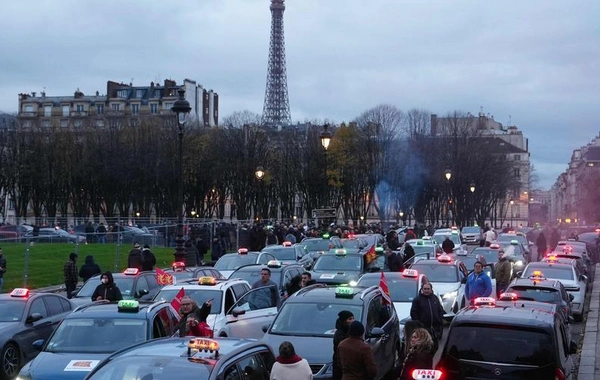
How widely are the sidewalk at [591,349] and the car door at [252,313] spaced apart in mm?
5566

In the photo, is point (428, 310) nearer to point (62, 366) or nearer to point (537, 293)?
point (537, 293)

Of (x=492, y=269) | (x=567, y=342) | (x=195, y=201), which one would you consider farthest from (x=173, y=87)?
(x=567, y=342)

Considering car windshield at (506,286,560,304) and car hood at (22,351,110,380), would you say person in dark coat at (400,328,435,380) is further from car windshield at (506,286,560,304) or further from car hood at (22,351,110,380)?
car windshield at (506,286,560,304)

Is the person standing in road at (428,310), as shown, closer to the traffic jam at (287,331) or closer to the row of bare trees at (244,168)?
the traffic jam at (287,331)

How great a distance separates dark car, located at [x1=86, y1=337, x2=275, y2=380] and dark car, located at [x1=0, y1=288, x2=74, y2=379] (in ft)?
22.9

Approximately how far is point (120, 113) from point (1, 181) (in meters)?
49.8

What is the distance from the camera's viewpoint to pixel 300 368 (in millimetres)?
9734

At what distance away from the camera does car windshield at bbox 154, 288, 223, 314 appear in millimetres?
17562

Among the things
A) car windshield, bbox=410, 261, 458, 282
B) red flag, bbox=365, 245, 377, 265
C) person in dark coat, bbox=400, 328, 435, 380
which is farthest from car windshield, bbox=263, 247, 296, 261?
person in dark coat, bbox=400, 328, 435, 380

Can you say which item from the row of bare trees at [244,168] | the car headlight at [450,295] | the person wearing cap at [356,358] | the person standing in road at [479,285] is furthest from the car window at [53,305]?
the row of bare trees at [244,168]

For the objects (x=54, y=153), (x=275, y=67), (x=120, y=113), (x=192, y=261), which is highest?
(x=275, y=67)

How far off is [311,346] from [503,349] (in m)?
3.31

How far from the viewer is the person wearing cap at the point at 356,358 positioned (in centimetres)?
1059

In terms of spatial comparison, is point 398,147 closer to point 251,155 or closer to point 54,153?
point 251,155
